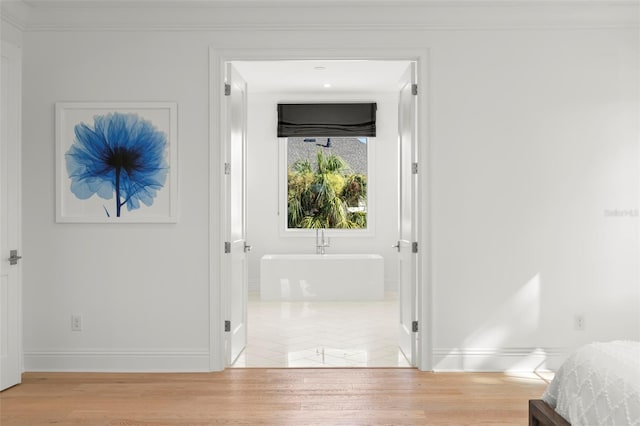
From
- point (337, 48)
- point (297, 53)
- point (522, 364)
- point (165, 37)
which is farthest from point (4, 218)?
point (522, 364)

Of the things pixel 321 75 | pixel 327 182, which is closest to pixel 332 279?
pixel 327 182

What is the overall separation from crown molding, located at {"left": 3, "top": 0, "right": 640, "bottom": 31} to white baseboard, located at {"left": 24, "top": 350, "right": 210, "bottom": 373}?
7.54 ft

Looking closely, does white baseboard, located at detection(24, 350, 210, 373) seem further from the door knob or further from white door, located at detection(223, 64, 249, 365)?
the door knob

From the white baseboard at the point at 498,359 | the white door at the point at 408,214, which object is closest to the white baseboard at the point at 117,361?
the white door at the point at 408,214

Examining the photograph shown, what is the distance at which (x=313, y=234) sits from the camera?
27.1 feet

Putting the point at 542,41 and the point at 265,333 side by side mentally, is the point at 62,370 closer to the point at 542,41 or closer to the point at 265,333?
the point at 265,333

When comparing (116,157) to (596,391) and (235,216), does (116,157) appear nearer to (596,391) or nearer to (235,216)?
(235,216)

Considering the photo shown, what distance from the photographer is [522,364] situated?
4.12 meters

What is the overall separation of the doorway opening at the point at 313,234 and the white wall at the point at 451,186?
0.80 feet

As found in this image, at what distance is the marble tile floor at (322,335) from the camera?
14.6 ft

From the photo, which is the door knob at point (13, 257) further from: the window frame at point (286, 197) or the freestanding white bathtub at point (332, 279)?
the window frame at point (286, 197)

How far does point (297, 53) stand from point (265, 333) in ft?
8.67

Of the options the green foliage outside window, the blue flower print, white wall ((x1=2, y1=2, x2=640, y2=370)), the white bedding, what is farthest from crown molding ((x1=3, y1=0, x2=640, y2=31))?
the green foliage outside window

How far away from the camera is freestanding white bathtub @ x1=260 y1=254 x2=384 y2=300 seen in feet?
23.8
